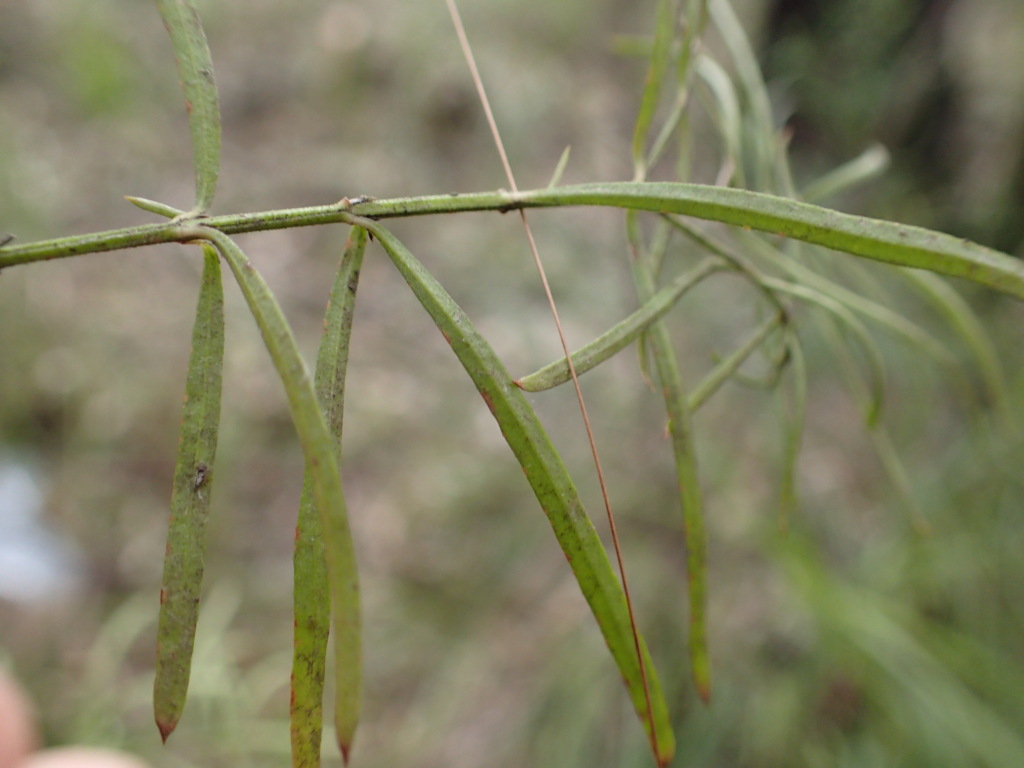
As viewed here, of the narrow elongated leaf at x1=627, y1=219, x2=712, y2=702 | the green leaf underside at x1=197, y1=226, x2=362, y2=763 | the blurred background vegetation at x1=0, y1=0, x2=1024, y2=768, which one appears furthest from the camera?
the blurred background vegetation at x1=0, y1=0, x2=1024, y2=768

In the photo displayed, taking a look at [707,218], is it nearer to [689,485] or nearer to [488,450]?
[689,485]

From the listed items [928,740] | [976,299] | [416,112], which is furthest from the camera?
[416,112]

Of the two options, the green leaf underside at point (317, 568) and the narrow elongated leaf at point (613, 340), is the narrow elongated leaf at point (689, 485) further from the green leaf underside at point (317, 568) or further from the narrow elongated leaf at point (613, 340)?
the green leaf underside at point (317, 568)

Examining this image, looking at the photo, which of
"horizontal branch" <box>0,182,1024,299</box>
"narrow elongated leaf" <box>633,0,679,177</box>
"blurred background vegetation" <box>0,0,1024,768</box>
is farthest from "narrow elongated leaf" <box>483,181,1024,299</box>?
"blurred background vegetation" <box>0,0,1024,768</box>

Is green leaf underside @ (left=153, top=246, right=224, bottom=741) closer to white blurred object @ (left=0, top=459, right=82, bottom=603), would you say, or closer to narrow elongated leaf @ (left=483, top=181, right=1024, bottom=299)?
narrow elongated leaf @ (left=483, top=181, right=1024, bottom=299)

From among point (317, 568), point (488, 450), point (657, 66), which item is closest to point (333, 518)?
point (317, 568)

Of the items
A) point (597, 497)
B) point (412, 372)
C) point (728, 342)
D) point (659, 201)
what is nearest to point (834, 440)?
point (728, 342)

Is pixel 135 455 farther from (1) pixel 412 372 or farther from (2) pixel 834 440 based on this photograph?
(2) pixel 834 440
